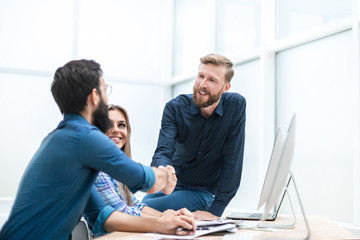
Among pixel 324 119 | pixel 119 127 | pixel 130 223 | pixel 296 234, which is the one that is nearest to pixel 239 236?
pixel 296 234

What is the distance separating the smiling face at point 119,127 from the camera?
2.39m

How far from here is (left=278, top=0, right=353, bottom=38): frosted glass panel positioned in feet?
9.66

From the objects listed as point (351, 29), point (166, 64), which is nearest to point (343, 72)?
point (351, 29)

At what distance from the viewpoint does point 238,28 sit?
13.7ft

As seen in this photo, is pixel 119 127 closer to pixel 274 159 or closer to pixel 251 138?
pixel 274 159

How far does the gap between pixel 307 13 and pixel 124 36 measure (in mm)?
2844

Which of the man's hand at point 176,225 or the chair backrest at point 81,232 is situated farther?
the chair backrest at point 81,232

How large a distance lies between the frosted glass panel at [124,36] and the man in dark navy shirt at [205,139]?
2.70 metres

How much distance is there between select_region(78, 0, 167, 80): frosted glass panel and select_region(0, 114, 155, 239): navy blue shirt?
13.3 feet

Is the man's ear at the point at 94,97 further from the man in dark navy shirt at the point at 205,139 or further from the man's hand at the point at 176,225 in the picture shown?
the man in dark navy shirt at the point at 205,139

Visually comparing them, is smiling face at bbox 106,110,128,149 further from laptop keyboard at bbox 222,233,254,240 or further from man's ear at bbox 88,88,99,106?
laptop keyboard at bbox 222,233,254,240

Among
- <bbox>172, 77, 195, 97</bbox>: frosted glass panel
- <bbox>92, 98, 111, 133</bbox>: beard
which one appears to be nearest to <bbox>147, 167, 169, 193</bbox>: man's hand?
<bbox>92, 98, 111, 133</bbox>: beard

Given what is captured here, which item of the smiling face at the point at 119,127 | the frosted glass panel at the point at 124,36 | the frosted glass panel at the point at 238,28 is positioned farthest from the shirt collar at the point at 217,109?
the frosted glass panel at the point at 124,36

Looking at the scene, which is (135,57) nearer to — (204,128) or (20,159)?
(20,159)
